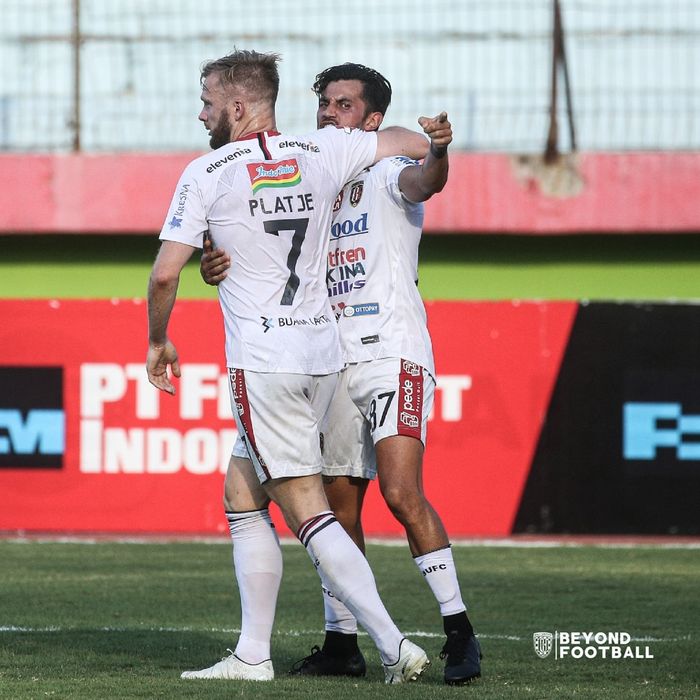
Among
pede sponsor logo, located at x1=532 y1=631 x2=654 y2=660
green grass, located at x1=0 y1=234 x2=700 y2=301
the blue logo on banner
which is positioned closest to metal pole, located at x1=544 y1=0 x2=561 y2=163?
green grass, located at x1=0 y1=234 x2=700 y2=301

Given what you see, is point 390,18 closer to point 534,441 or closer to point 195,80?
point 195,80

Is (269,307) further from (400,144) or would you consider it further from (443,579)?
(443,579)

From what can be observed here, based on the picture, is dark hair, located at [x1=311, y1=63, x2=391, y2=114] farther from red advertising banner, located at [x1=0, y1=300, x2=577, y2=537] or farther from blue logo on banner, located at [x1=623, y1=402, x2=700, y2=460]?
blue logo on banner, located at [x1=623, y1=402, x2=700, y2=460]

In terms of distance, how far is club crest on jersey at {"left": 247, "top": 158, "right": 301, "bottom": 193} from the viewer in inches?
203

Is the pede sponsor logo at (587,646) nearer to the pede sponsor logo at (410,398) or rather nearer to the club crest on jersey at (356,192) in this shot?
the pede sponsor logo at (410,398)

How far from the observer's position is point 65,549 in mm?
10250

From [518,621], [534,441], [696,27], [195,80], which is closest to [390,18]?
[195,80]

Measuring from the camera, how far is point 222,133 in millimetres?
5324

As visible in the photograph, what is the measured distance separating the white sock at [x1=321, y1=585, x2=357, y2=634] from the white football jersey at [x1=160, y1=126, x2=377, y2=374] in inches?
37.7

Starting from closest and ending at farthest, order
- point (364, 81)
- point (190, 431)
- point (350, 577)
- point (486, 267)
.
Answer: point (350, 577), point (364, 81), point (190, 431), point (486, 267)

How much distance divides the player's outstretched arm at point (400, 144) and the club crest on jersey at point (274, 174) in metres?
0.40

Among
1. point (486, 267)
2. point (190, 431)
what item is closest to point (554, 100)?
point (486, 267)

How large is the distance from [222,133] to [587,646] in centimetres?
257

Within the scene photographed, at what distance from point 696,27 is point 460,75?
224 cm
